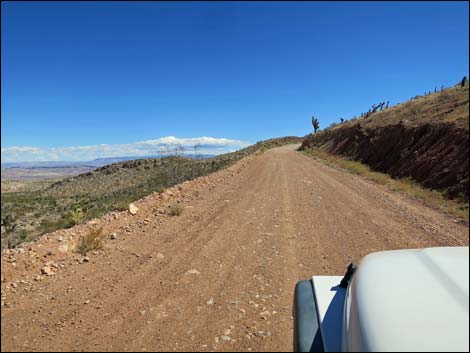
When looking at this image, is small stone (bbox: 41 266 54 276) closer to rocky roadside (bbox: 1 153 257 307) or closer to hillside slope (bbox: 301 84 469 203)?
rocky roadside (bbox: 1 153 257 307)

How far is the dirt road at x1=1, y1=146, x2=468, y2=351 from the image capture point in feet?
11.8

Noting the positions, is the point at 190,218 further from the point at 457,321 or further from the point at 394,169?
the point at 394,169

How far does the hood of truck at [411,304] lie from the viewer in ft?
4.93

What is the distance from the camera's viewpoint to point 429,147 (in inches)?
661

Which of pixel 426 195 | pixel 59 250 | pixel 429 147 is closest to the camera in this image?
pixel 59 250

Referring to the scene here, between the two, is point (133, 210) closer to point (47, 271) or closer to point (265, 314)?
point (47, 271)

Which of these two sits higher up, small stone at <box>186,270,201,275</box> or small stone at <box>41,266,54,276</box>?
small stone at <box>41,266,54,276</box>

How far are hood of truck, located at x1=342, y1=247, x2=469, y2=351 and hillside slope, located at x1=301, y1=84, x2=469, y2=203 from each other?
1144 centimetres

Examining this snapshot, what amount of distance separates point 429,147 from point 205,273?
15740mm

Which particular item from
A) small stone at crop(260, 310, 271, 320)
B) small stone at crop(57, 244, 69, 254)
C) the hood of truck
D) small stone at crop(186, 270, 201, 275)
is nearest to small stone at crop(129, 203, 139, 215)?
small stone at crop(57, 244, 69, 254)

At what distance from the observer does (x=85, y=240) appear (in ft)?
20.5

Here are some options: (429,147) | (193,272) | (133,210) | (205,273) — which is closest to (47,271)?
(193,272)

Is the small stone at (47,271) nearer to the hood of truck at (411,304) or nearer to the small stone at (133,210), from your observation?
the small stone at (133,210)

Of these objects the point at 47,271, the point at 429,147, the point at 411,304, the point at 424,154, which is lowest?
the point at 47,271
